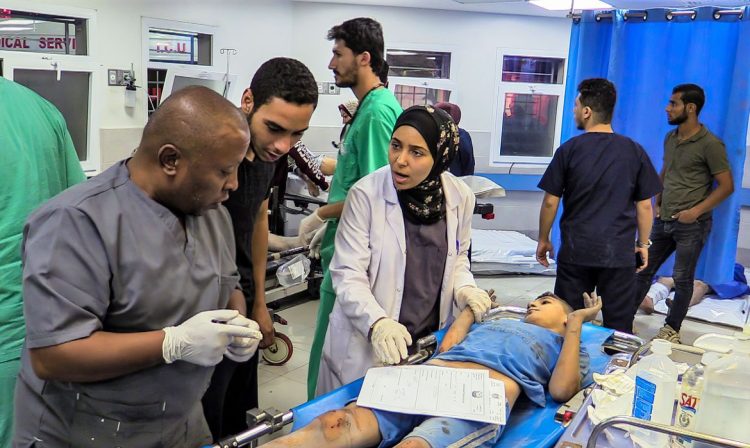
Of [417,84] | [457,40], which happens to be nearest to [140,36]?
[417,84]

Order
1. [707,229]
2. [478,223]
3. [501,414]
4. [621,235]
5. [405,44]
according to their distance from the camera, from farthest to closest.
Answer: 1. [478,223]
2. [405,44]
3. [707,229]
4. [621,235]
5. [501,414]

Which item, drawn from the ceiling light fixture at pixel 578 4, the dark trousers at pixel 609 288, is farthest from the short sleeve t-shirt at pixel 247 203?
the ceiling light fixture at pixel 578 4

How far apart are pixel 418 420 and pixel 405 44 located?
215 inches

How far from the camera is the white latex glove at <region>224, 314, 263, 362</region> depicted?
141 centimetres

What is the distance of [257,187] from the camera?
1972 millimetres

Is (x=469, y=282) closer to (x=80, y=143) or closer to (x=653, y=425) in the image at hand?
(x=653, y=425)

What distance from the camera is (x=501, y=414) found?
1674 mm

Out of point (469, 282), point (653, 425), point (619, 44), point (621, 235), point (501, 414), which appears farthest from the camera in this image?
point (619, 44)

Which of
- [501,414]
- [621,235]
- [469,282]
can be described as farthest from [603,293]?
[501,414]

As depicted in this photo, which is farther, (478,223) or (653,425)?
(478,223)

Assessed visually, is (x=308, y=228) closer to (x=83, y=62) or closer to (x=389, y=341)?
(x=83, y=62)

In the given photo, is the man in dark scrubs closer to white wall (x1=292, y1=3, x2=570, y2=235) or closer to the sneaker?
the sneaker

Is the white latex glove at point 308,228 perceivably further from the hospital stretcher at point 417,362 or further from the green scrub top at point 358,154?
the hospital stretcher at point 417,362

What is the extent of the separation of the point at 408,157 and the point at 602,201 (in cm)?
172
